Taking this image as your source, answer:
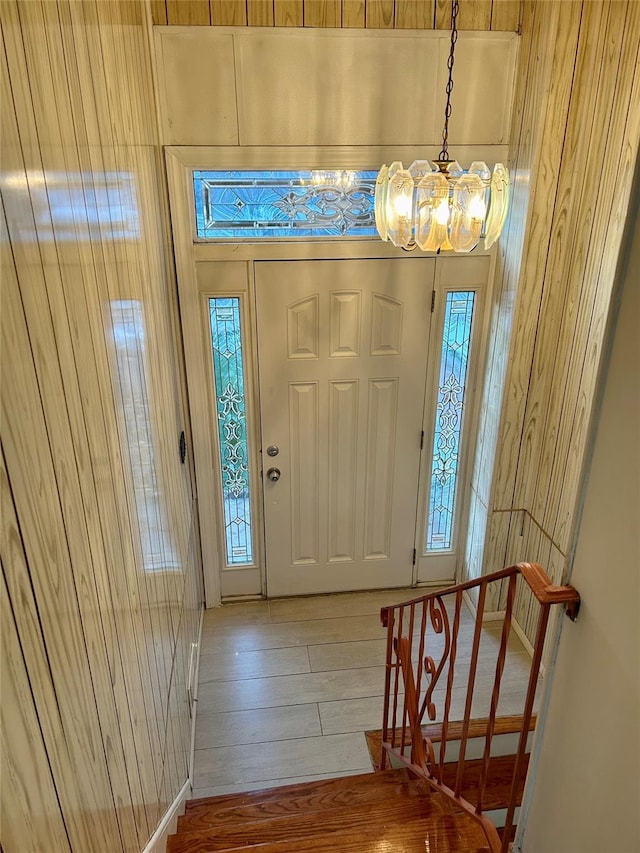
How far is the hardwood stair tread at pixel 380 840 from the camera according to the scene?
2.04 meters

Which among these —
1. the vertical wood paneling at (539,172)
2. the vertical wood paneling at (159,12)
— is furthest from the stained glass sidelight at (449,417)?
the vertical wood paneling at (159,12)

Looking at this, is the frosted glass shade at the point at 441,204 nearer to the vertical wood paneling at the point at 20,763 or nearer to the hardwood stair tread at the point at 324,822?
the vertical wood paneling at the point at 20,763

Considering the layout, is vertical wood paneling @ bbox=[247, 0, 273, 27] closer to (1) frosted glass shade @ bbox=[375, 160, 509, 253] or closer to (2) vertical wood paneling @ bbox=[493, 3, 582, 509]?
(1) frosted glass shade @ bbox=[375, 160, 509, 253]

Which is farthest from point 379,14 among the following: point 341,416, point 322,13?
point 341,416

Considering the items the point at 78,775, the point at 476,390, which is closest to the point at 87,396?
the point at 78,775

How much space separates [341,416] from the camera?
353cm

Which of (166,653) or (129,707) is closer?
(129,707)

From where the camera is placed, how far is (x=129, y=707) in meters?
1.50

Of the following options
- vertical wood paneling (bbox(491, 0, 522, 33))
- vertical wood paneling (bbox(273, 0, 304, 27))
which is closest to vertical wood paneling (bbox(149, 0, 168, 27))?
vertical wood paneling (bbox(273, 0, 304, 27))

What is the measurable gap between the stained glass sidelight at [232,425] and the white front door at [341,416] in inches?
4.8

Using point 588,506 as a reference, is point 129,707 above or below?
below

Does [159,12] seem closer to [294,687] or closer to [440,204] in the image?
[440,204]

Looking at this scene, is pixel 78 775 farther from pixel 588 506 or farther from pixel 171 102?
pixel 171 102

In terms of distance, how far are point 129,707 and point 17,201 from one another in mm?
1168
